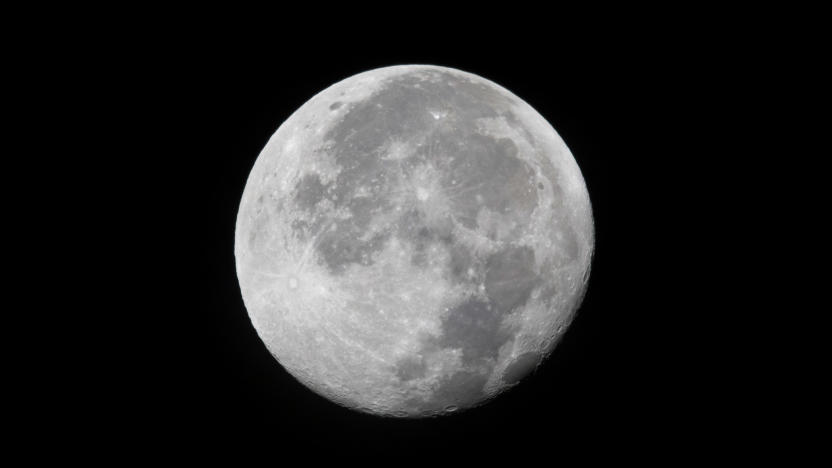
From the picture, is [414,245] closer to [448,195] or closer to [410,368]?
[448,195]

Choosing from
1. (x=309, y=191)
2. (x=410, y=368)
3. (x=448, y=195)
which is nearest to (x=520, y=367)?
(x=410, y=368)

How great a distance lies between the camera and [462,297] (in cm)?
389

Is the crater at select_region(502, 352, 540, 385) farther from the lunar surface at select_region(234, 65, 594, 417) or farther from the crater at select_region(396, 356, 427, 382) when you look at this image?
the crater at select_region(396, 356, 427, 382)

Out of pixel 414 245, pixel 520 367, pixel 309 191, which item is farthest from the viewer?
pixel 520 367

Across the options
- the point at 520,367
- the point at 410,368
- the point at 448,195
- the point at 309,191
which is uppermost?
the point at 309,191

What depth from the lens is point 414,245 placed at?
151 inches

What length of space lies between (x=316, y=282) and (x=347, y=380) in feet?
2.29

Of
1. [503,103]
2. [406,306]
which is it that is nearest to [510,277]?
[406,306]

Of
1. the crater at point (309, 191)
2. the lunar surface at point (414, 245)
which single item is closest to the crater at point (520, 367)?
the lunar surface at point (414, 245)

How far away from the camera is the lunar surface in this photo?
3857 millimetres

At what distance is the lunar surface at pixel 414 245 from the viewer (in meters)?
3.86

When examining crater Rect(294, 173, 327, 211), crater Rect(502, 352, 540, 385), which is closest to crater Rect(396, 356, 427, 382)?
crater Rect(502, 352, 540, 385)

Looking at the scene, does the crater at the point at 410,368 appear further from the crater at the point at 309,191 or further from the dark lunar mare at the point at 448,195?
the crater at the point at 309,191

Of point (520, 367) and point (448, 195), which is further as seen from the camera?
point (520, 367)
